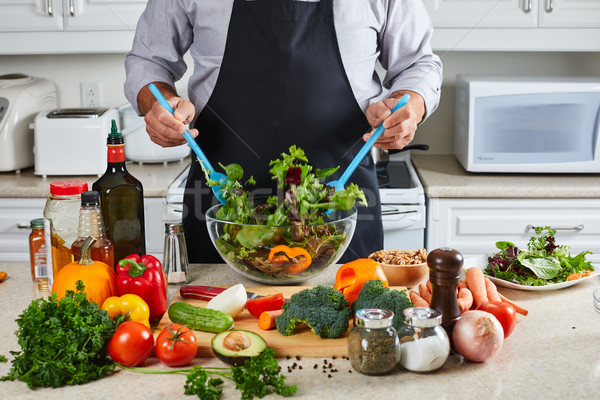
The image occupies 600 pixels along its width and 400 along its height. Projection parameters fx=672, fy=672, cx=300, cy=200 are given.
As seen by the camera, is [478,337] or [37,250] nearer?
[478,337]

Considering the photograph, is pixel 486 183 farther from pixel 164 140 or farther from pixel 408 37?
pixel 164 140

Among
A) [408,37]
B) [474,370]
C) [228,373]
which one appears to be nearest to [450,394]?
[474,370]

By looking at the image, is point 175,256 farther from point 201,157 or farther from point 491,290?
point 491,290

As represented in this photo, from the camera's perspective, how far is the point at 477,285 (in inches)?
49.1

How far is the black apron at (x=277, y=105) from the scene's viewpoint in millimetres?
1619

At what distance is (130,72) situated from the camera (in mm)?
1649

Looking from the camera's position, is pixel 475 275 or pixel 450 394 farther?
pixel 475 275

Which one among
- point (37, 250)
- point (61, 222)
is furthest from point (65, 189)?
point (37, 250)

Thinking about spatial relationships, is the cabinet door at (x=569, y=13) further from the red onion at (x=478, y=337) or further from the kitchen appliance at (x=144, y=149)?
the red onion at (x=478, y=337)

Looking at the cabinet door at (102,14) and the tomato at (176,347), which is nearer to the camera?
the tomato at (176,347)

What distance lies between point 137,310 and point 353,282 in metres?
0.39

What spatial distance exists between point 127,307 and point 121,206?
0.91ft

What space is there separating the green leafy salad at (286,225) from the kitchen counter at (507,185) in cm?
116

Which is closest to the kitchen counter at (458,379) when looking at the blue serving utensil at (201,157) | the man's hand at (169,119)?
the blue serving utensil at (201,157)
